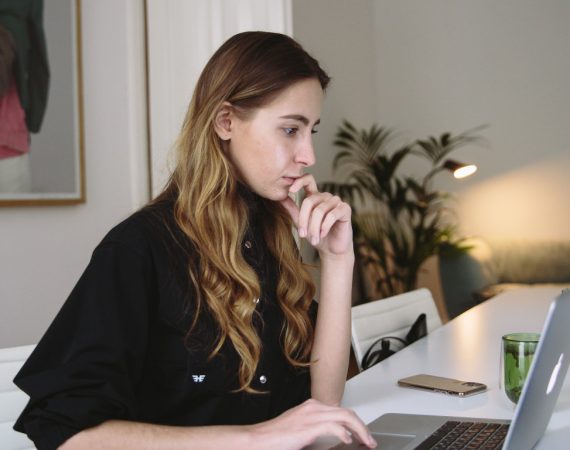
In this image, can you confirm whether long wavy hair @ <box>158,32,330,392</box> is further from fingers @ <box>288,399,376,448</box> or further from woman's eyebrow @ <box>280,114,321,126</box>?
fingers @ <box>288,399,376,448</box>

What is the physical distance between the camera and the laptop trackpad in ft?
3.68

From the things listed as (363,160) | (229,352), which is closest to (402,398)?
(229,352)

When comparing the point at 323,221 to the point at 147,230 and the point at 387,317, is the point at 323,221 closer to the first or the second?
the point at 147,230

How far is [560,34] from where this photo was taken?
6160 mm

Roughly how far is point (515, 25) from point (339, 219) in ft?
17.2

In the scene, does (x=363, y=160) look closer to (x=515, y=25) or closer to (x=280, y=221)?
(x=515, y=25)

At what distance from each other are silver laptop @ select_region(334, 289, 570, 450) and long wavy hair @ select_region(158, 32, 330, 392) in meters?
0.29

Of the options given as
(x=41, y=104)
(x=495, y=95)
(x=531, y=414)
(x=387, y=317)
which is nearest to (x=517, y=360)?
(x=531, y=414)

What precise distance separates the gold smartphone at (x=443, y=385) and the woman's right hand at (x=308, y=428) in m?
0.43

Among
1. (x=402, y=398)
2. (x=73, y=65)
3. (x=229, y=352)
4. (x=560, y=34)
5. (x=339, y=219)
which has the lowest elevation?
(x=402, y=398)

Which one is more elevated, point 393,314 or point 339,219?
point 339,219

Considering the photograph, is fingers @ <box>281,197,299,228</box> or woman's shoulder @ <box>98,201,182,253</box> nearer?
woman's shoulder @ <box>98,201,182,253</box>

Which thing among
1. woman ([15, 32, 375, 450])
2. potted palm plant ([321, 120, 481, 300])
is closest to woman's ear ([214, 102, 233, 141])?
woman ([15, 32, 375, 450])

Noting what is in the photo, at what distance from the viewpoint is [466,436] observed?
1.17m
